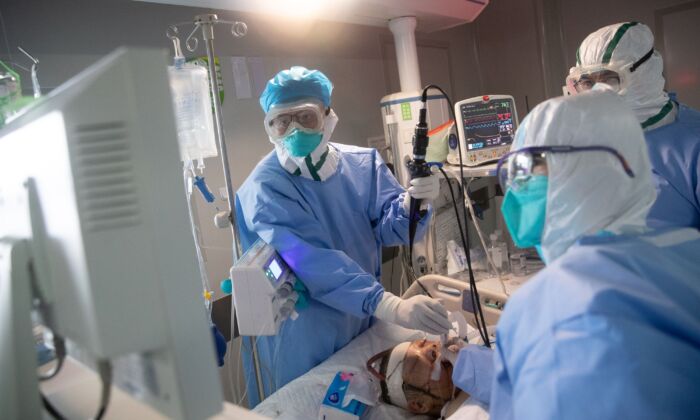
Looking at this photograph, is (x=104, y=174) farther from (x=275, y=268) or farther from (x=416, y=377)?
(x=416, y=377)

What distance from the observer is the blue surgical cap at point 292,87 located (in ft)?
6.47

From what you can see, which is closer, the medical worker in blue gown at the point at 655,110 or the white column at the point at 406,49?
the medical worker in blue gown at the point at 655,110

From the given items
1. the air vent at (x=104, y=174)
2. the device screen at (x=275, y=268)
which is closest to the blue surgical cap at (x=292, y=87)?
the device screen at (x=275, y=268)

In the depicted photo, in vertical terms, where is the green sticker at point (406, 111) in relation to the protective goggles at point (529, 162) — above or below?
above

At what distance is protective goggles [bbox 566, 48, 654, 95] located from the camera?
1924 millimetres

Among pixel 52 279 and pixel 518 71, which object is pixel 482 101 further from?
pixel 52 279

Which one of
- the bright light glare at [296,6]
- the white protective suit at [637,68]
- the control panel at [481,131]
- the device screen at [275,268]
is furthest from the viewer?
the control panel at [481,131]

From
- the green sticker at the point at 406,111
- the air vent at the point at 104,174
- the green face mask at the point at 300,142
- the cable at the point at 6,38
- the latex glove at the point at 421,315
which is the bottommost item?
the latex glove at the point at 421,315

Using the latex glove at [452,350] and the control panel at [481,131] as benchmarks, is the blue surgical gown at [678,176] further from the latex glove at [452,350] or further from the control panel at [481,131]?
the control panel at [481,131]

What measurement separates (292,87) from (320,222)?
1.93 ft

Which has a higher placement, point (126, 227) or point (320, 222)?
point (126, 227)

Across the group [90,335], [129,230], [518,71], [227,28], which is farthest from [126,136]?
[518,71]

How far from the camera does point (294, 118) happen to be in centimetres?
199

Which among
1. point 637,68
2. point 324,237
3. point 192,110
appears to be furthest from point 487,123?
point 192,110
